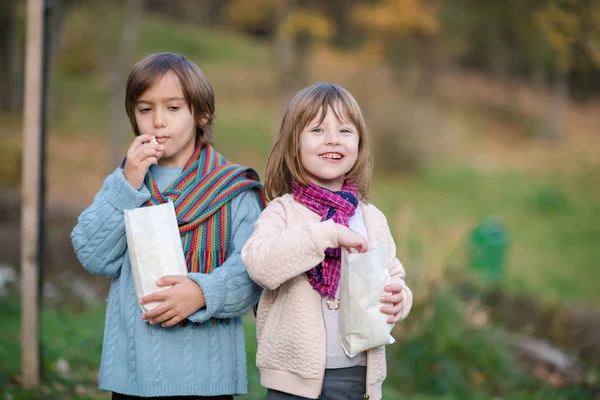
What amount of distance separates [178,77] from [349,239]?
81cm

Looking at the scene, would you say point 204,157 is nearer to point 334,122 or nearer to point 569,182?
point 334,122

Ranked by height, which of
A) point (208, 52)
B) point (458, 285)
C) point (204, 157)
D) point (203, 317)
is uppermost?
point (208, 52)

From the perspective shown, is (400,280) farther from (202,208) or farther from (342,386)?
(202,208)

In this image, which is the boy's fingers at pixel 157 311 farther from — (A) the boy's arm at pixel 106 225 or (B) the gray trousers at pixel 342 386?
(B) the gray trousers at pixel 342 386

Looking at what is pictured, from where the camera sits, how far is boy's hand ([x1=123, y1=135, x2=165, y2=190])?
96.1 inches

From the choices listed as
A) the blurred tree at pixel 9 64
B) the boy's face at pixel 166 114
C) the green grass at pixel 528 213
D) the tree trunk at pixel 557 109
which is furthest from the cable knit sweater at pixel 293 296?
the tree trunk at pixel 557 109

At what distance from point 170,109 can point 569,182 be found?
13.4 m

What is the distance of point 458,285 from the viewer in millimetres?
6305

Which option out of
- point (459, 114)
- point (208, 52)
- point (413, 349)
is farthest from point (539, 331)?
point (208, 52)

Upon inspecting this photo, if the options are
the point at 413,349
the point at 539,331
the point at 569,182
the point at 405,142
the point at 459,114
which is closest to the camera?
the point at 413,349

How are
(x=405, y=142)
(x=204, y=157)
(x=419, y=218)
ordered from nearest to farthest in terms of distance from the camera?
(x=204, y=157) < (x=419, y=218) < (x=405, y=142)

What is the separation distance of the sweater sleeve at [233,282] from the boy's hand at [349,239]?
391 millimetres

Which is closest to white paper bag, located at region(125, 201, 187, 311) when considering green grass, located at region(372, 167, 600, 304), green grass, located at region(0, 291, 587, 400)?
green grass, located at region(0, 291, 587, 400)

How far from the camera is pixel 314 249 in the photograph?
2.23 m
